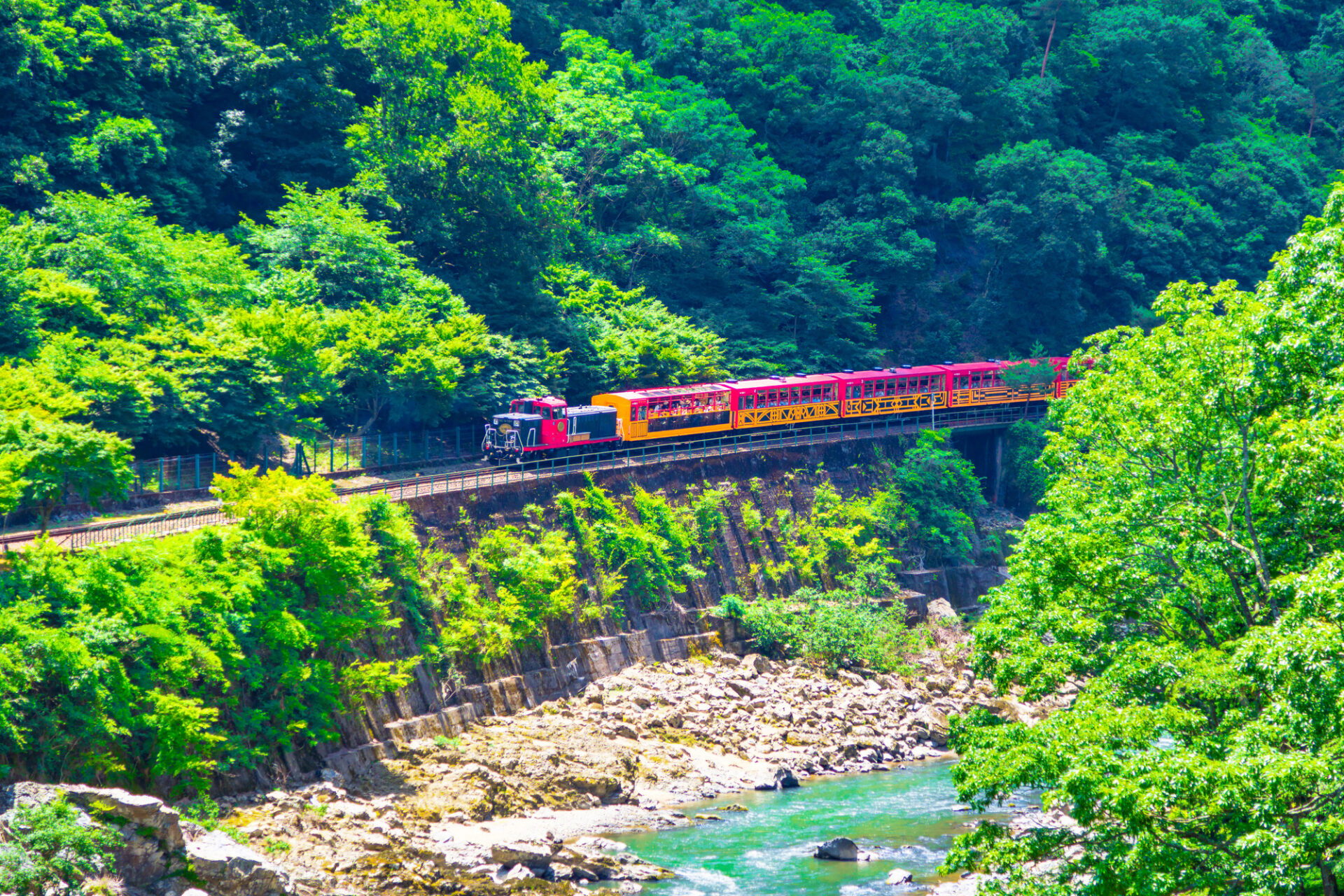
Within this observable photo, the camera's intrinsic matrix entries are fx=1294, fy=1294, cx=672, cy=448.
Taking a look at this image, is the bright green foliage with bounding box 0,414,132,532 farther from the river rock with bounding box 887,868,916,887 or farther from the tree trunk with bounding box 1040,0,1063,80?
the tree trunk with bounding box 1040,0,1063,80

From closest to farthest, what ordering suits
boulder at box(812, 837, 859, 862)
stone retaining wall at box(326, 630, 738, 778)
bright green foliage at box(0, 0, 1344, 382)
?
boulder at box(812, 837, 859, 862) < stone retaining wall at box(326, 630, 738, 778) < bright green foliage at box(0, 0, 1344, 382)

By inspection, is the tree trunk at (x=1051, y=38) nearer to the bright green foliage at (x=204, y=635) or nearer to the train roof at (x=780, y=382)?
the train roof at (x=780, y=382)

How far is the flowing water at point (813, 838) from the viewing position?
26.6 metres

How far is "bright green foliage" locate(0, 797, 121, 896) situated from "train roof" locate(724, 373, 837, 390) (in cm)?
3138

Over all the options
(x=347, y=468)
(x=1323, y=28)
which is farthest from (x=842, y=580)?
(x=1323, y=28)

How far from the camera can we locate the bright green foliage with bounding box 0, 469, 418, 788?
78.5 ft

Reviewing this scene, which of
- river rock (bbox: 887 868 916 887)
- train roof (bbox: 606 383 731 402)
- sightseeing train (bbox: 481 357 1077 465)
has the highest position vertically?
train roof (bbox: 606 383 731 402)

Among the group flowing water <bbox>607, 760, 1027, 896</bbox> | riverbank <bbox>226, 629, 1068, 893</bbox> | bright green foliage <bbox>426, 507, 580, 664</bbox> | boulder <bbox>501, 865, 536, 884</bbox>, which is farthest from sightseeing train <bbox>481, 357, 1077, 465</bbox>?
boulder <bbox>501, 865, 536, 884</bbox>

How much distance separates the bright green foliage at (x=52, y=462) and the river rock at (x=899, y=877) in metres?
18.6

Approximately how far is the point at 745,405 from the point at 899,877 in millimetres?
25132

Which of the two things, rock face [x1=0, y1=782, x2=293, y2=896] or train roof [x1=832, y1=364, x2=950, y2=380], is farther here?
train roof [x1=832, y1=364, x2=950, y2=380]

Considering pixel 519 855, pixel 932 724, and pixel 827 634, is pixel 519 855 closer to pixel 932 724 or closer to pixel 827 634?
pixel 932 724

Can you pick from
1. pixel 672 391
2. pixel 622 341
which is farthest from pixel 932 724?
pixel 622 341

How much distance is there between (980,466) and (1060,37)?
32.2 m
